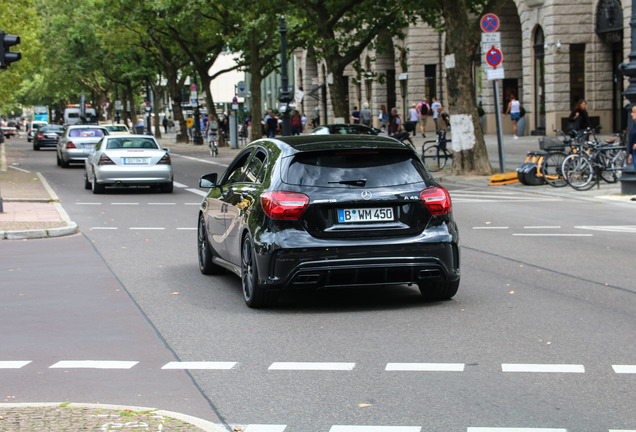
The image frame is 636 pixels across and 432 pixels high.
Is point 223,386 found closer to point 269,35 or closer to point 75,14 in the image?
point 269,35

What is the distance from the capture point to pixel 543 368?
654 centimetres

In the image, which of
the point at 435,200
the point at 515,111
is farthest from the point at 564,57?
the point at 435,200

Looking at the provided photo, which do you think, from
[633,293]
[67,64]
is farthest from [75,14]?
[633,293]

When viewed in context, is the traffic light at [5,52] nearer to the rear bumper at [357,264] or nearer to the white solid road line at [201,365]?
the rear bumper at [357,264]

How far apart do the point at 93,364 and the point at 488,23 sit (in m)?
19.8

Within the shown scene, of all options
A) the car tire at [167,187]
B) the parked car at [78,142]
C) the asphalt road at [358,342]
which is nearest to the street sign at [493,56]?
the car tire at [167,187]

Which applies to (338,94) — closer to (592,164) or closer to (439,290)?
(592,164)

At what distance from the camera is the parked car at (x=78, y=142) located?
36031mm

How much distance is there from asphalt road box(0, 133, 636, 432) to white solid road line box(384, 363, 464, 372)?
0.02 meters

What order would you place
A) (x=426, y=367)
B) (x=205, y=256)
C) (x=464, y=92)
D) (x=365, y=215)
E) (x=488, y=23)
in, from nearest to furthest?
1. (x=426, y=367)
2. (x=365, y=215)
3. (x=205, y=256)
4. (x=488, y=23)
5. (x=464, y=92)

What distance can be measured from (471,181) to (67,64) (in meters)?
60.3

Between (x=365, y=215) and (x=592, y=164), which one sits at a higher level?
(x=365, y=215)

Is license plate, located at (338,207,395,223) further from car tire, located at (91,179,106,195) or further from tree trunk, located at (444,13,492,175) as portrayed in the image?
tree trunk, located at (444,13,492,175)

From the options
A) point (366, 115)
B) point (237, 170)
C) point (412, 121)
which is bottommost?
point (412, 121)
